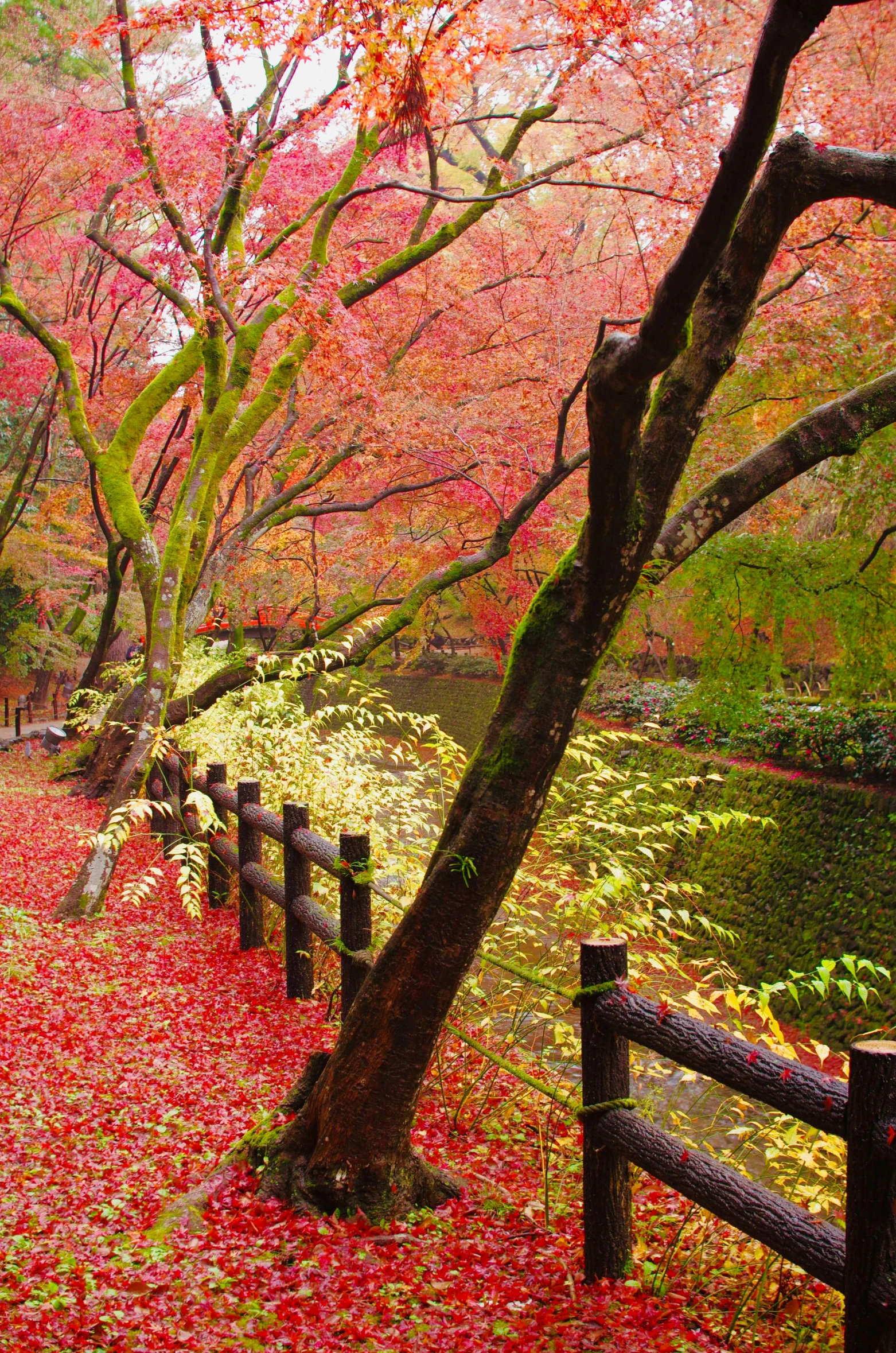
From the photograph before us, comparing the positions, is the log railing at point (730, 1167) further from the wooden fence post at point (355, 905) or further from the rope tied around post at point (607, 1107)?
the wooden fence post at point (355, 905)

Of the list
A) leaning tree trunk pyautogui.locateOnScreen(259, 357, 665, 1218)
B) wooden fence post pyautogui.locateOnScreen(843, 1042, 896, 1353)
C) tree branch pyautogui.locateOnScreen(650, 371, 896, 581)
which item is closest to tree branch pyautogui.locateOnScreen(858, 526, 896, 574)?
tree branch pyautogui.locateOnScreen(650, 371, 896, 581)

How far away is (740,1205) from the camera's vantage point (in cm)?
238

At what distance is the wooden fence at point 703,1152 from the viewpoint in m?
1.98

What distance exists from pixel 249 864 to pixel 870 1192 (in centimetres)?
473

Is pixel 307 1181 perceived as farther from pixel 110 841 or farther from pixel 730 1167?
pixel 110 841

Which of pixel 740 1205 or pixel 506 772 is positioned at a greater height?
pixel 506 772

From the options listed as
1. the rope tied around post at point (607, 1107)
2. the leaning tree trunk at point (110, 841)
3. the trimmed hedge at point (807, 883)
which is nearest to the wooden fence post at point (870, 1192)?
the rope tied around post at point (607, 1107)

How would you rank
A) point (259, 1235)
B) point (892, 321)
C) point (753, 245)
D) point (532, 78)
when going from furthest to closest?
point (532, 78) → point (892, 321) → point (259, 1235) → point (753, 245)

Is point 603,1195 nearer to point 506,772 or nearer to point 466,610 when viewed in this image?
point 506,772

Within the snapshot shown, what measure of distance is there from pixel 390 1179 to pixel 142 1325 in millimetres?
892

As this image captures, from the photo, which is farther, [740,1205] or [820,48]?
[820,48]

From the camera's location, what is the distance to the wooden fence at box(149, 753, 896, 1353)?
198cm

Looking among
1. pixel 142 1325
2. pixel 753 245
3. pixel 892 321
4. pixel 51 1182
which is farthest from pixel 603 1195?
pixel 892 321

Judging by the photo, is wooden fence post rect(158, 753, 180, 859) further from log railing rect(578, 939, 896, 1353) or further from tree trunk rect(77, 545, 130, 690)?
tree trunk rect(77, 545, 130, 690)
